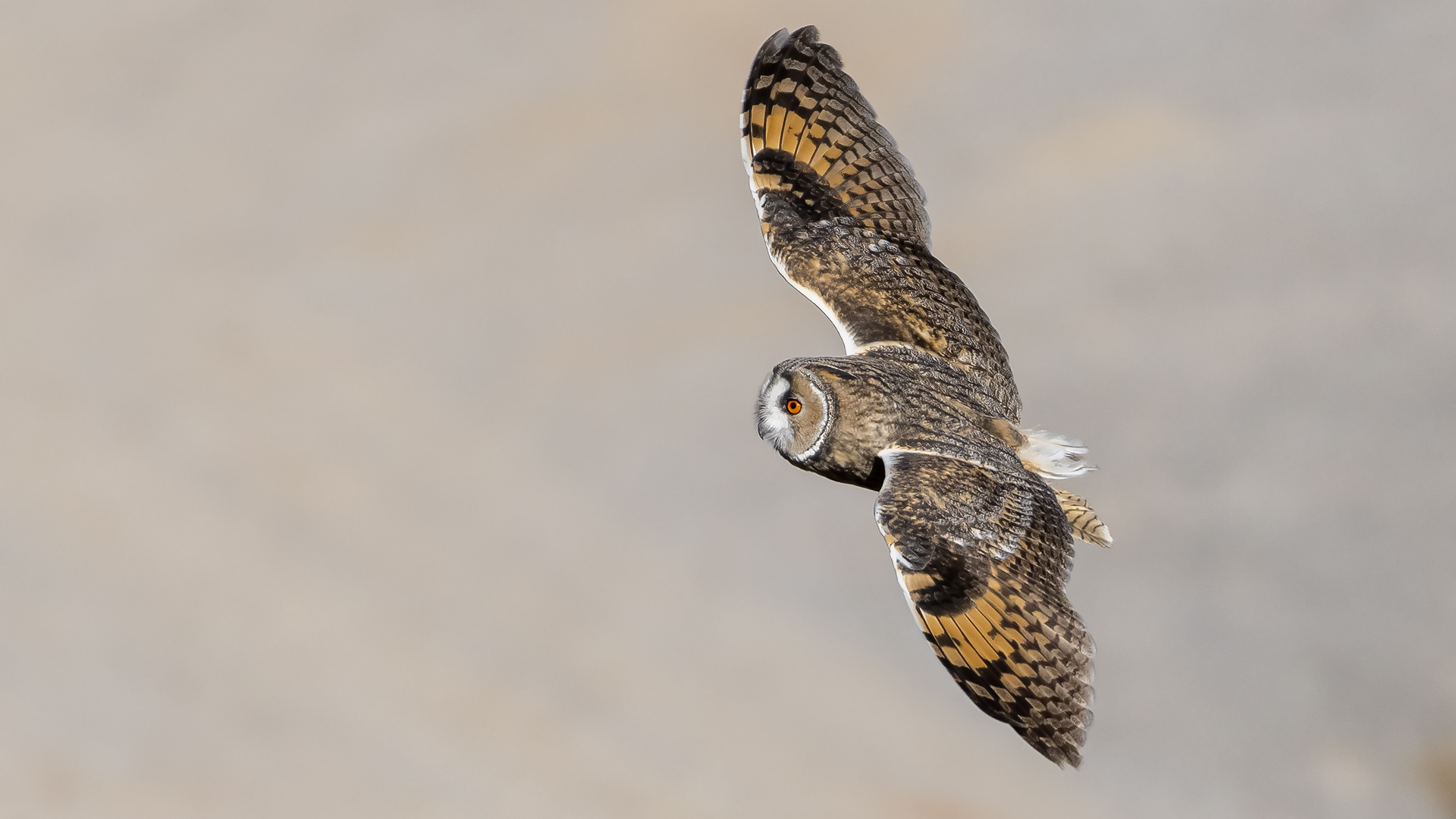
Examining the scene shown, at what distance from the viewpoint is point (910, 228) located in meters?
4.93

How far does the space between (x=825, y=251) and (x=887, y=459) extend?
44.1 inches

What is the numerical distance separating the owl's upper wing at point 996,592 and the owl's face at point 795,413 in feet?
1.06

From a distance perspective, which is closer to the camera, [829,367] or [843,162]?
[829,367]

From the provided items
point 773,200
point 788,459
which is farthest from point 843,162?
point 788,459

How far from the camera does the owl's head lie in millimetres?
4133

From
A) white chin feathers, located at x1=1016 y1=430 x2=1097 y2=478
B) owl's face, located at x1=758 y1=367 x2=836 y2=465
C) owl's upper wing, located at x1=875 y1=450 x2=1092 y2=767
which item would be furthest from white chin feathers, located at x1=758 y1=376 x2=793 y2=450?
white chin feathers, located at x1=1016 y1=430 x2=1097 y2=478

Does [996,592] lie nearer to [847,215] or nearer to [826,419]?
[826,419]

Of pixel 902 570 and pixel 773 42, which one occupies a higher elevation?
pixel 773 42

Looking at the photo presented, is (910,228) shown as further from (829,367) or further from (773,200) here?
(829,367)

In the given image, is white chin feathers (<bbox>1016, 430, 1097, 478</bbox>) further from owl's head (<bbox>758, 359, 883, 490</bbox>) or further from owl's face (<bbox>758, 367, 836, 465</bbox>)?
owl's face (<bbox>758, 367, 836, 465</bbox>)

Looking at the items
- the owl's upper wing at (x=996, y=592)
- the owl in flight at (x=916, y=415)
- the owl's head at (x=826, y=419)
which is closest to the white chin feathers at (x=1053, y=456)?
the owl in flight at (x=916, y=415)

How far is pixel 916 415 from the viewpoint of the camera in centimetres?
416

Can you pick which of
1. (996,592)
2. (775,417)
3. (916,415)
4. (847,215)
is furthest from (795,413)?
(847,215)

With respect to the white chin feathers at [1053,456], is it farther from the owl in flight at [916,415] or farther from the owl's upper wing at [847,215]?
the owl's upper wing at [847,215]
